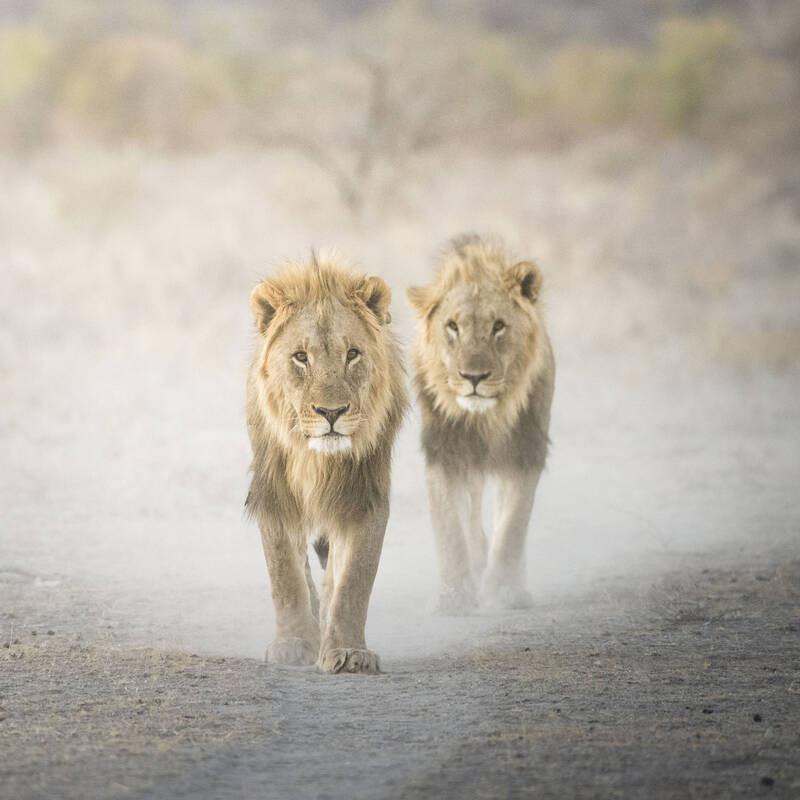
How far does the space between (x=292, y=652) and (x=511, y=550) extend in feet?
4.98

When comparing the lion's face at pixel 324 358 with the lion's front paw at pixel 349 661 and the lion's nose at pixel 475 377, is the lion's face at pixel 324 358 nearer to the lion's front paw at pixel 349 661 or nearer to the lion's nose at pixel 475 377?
the lion's front paw at pixel 349 661

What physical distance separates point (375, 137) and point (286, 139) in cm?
123

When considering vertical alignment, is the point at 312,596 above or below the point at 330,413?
below

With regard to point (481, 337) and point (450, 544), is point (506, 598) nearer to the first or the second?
point (450, 544)

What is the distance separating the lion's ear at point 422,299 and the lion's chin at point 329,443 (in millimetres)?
1746

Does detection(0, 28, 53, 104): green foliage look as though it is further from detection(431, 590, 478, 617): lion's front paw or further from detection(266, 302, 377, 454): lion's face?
detection(266, 302, 377, 454): lion's face

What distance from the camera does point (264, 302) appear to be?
5.09 meters

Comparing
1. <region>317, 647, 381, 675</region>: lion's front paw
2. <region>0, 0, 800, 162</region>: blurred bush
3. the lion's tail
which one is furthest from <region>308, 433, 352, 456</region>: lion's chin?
<region>0, 0, 800, 162</region>: blurred bush

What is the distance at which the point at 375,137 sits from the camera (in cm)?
1981

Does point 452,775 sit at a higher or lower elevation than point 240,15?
lower

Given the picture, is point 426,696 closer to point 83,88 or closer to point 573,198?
point 573,198

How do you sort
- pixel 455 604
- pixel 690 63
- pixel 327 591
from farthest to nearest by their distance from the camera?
pixel 690 63
pixel 455 604
pixel 327 591

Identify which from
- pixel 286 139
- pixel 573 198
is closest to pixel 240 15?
pixel 286 139

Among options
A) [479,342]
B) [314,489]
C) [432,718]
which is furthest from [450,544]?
[432,718]
